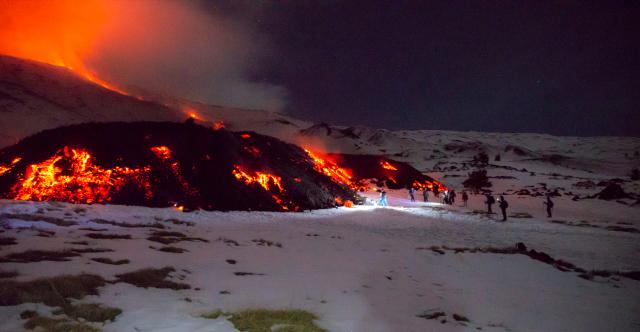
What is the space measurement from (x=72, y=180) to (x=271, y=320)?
19.1m

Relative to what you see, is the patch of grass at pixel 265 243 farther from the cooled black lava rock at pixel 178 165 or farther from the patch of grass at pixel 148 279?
the cooled black lava rock at pixel 178 165

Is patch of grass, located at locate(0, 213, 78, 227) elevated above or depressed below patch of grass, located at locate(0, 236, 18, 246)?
above

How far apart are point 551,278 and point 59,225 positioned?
15521 mm

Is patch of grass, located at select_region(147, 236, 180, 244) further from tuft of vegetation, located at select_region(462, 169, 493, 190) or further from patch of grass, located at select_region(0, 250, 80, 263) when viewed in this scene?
tuft of vegetation, located at select_region(462, 169, 493, 190)

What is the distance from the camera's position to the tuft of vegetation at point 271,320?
14.0 feet

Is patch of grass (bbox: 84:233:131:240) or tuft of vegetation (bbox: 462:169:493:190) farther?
tuft of vegetation (bbox: 462:169:493:190)

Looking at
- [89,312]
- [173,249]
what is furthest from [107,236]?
[89,312]

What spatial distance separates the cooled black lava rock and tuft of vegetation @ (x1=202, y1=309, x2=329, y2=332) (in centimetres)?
1524

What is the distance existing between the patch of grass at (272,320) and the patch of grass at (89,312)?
124 centimetres

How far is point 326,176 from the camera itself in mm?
28453

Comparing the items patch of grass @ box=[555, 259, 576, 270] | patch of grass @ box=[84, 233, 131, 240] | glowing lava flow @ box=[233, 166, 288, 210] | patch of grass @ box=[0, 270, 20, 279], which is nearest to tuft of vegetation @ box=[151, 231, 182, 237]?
patch of grass @ box=[84, 233, 131, 240]

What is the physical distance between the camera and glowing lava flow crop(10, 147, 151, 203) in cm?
1692

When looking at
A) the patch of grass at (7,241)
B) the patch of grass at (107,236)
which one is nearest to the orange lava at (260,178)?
the patch of grass at (107,236)

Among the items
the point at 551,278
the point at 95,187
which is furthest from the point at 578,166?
the point at 95,187
